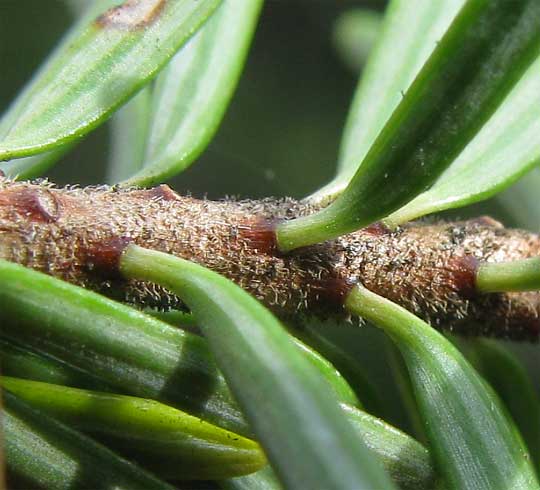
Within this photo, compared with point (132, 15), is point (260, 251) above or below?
below

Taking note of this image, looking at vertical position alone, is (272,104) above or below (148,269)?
above

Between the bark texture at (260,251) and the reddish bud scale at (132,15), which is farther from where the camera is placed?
the reddish bud scale at (132,15)

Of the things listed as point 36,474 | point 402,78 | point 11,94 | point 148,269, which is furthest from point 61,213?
point 11,94

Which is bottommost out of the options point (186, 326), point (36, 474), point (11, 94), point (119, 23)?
point (36, 474)

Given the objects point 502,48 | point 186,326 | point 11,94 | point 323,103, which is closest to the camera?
point 502,48

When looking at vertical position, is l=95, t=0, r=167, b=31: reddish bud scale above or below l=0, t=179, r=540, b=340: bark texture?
above

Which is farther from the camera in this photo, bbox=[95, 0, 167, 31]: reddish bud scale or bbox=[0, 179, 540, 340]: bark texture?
bbox=[95, 0, 167, 31]: reddish bud scale

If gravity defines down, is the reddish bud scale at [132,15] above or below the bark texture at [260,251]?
above

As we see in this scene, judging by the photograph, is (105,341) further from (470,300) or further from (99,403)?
(470,300)
